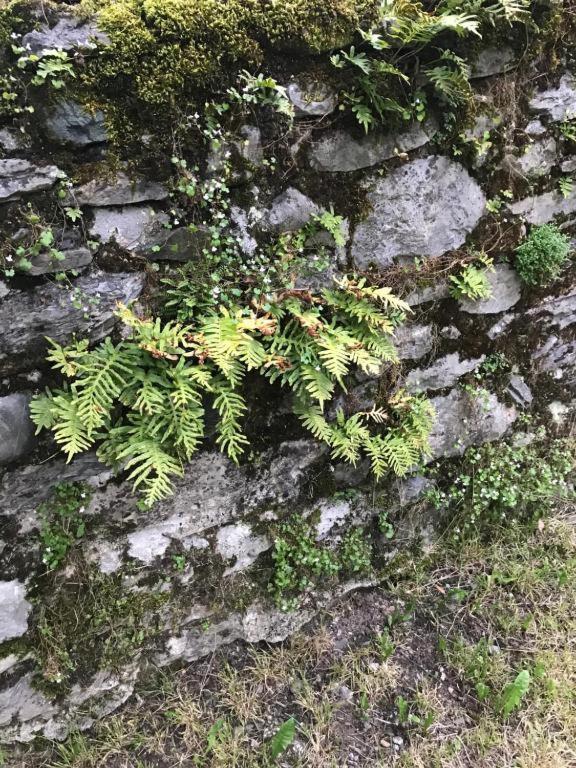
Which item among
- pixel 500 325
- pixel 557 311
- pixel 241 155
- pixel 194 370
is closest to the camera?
pixel 194 370

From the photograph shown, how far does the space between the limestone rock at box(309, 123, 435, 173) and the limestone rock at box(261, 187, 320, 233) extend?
0.73ft

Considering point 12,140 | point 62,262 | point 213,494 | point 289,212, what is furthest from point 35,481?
point 289,212

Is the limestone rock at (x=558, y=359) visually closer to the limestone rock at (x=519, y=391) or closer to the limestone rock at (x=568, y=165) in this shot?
the limestone rock at (x=519, y=391)

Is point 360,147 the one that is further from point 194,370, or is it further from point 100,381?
point 100,381

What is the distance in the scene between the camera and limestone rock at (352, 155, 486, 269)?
3531 mm

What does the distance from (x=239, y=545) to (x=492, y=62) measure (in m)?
3.71

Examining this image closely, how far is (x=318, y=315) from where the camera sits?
327cm

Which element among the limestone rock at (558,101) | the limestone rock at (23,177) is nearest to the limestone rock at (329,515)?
the limestone rock at (23,177)

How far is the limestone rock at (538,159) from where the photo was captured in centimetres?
395

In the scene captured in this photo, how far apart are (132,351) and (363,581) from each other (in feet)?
8.57

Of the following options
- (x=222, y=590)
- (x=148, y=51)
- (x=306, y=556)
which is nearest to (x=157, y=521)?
(x=222, y=590)

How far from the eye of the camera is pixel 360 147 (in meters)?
3.35

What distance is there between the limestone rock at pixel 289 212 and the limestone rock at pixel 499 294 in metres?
1.50

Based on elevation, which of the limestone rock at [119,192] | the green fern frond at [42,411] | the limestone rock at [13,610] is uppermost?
the limestone rock at [119,192]
